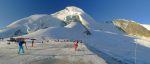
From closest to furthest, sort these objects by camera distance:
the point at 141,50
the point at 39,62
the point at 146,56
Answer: the point at 39,62 < the point at 146,56 < the point at 141,50

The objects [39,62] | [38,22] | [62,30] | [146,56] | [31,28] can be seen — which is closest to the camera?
[39,62]

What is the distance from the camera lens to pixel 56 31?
120250 mm

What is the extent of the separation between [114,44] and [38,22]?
7990 cm

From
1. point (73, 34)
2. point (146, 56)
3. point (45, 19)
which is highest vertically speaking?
point (45, 19)

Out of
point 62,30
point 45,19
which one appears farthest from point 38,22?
point 62,30

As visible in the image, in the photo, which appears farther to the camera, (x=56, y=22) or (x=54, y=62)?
(x=56, y=22)

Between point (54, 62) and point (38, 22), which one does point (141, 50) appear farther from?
point (38, 22)

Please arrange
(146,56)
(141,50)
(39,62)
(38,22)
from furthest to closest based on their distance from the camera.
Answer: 1. (38,22)
2. (141,50)
3. (146,56)
4. (39,62)

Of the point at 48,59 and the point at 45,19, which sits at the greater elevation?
the point at 45,19

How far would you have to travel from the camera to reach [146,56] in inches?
4109

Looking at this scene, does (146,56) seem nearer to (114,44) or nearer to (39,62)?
(114,44)

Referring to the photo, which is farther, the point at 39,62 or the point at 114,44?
the point at 114,44

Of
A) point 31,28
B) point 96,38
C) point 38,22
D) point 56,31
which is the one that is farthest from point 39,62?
point 38,22

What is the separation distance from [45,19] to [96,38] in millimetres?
74707
